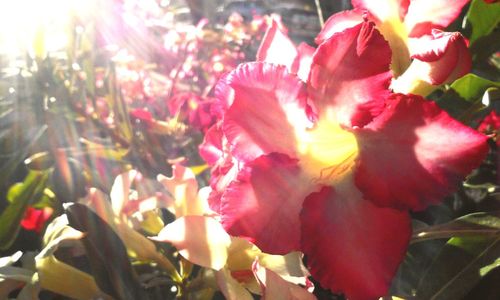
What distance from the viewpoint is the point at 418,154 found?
38 centimetres

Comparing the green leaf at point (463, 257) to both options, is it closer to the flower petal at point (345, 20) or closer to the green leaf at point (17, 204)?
the flower petal at point (345, 20)

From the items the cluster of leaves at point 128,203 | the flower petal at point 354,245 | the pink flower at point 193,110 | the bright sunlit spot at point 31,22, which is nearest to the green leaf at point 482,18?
the cluster of leaves at point 128,203

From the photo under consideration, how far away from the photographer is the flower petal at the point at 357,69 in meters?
0.39

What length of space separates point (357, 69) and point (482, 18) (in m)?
0.34

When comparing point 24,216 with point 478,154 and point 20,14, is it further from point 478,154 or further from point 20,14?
point 478,154

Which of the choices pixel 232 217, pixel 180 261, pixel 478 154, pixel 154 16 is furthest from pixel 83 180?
pixel 154 16

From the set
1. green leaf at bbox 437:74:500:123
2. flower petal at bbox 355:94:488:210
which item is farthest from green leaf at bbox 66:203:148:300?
green leaf at bbox 437:74:500:123

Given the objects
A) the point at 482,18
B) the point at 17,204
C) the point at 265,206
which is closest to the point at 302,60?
the point at 265,206

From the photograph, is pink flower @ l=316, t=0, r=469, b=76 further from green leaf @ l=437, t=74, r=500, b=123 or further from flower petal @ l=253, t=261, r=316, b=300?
flower petal @ l=253, t=261, r=316, b=300

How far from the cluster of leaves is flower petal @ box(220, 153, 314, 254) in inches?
1.8

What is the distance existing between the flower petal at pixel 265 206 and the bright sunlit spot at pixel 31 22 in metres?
0.70

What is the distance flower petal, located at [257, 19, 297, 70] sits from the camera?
50cm

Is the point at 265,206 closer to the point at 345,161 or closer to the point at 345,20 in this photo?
the point at 345,161

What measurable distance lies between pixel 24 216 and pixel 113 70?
387mm
